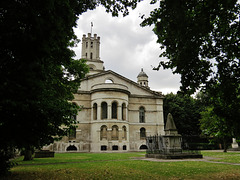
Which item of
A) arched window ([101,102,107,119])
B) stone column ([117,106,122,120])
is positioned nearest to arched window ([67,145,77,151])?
arched window ([101,102,107,119])

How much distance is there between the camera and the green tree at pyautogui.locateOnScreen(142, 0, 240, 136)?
6168 millimetres

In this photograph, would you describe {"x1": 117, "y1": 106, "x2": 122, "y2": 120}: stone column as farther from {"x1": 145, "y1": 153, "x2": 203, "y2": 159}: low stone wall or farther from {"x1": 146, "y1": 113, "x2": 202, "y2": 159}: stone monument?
{"x1": 145, "y1": 153, "x2": 203, "y2": 159}: low stone wall

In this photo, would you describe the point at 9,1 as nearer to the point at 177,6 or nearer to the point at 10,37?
the point at 10,37

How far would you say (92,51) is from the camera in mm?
40906

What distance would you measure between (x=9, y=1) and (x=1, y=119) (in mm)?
3181

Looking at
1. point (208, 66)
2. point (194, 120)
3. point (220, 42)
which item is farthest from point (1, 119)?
point (194, 120)

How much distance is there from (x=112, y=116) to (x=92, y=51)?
1622 centimetres

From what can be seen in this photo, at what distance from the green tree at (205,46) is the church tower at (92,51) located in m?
33.1

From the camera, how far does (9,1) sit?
15.9 ft

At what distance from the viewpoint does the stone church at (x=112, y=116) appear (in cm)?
2962

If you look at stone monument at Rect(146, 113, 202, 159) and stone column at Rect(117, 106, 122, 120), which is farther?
stone column at Rect(117, 106, 122, 120)

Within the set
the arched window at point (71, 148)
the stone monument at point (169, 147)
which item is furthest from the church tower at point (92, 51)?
the stone monument at point (169, 147)

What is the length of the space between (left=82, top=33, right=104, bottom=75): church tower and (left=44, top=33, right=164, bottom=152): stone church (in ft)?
19.7

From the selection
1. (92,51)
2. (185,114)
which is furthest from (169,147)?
(92,51)
